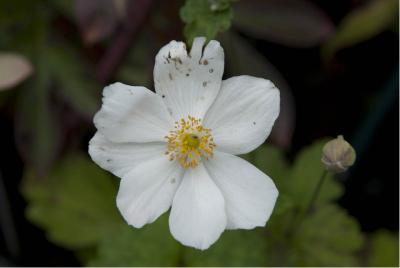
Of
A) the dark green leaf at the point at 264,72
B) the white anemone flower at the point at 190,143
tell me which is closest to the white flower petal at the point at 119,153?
the white anemone flower at the point at 190,143

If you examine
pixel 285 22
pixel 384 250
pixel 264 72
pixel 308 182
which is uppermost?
pixel 285 22

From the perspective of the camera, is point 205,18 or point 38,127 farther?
point 38,127

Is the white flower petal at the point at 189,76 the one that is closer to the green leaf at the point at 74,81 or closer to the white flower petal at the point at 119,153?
the white flower petal at the point at 119,153

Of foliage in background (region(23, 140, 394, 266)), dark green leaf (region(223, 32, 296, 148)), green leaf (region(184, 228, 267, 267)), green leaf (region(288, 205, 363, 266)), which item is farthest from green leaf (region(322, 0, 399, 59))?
green leaf (region(184, 228, 267, 267))

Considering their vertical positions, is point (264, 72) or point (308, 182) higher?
point (264, 72)

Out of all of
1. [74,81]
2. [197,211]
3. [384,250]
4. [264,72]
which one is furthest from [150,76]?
[384,250]

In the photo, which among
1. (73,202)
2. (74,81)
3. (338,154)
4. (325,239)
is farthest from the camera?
(73,202)

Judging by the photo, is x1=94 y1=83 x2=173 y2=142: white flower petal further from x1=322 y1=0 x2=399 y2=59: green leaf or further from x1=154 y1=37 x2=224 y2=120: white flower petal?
x1=322 y1=0 x2=399 y2=59: green leaf

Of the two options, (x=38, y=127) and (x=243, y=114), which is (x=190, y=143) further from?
(x=38, y=127)
